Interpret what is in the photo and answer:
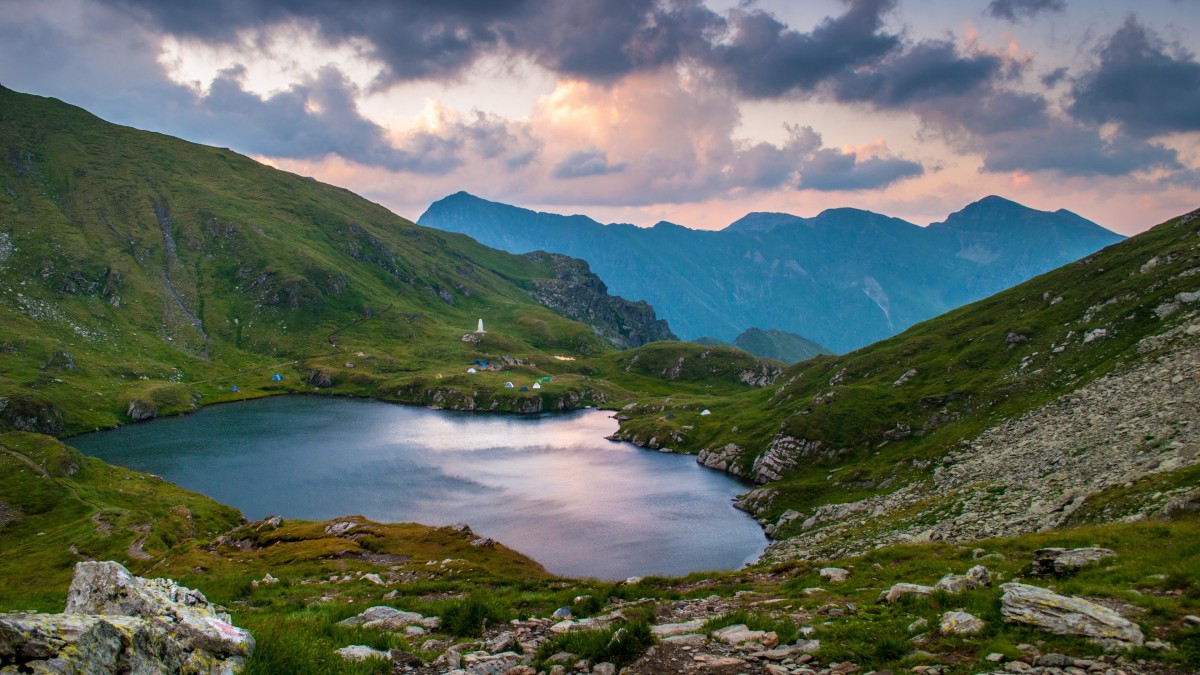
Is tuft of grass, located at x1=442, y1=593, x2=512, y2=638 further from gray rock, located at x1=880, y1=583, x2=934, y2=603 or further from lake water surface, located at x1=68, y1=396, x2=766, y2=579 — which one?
lake water surface, located at x1=68, y1=396, x2=766, y2=579

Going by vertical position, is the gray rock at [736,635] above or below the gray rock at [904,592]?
above

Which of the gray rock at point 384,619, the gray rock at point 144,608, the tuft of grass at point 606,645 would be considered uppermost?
the gray rock at point 144,608

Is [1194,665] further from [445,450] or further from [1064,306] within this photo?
[445,450]

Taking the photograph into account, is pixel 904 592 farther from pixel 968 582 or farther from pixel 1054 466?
pixel 1054 466

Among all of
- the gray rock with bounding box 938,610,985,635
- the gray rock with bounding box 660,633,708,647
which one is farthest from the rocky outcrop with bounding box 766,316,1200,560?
the gray rock with bounding box 660,633,708,647

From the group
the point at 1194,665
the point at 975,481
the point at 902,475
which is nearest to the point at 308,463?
the point at 902,475

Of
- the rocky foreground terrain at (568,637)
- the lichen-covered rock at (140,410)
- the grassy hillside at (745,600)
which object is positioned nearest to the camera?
the rocky foreground terrain at (568,637)

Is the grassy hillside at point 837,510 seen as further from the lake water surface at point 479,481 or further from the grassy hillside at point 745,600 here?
the lake water surface at point 479,481

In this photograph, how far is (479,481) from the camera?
12306 cm

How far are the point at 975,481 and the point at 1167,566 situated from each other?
167ft

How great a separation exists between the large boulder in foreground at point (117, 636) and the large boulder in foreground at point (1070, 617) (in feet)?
50.8

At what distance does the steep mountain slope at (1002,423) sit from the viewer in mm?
44641

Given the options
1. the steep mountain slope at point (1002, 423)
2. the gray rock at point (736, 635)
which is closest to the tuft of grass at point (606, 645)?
the gray rock at point (736, 635)

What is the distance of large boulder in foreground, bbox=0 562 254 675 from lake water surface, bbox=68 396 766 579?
6647 cm
